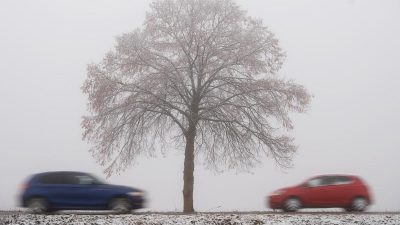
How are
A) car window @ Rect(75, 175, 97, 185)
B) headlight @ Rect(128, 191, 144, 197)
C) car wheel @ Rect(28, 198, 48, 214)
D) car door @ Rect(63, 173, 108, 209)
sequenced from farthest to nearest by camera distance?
headlight @ Rect(128, 191, 144, 197), car window @ Rect(75, 175, 97, 185), car door @ Rect(63, 173, 108, 209), car wheel @ Rect(28, 198, 48, 214)

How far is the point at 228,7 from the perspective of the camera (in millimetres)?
30422

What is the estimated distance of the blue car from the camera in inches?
825

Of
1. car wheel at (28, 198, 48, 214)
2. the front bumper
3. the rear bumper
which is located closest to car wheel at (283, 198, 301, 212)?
the front bumper

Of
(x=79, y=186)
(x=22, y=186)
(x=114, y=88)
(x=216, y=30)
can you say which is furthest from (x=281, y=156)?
(x=22, y=186)

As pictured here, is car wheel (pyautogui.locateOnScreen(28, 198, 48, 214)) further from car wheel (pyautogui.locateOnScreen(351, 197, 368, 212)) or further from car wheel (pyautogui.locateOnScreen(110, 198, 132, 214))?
car wheel (pyautogui.locateOnScreen(351, 197, 368, 212))

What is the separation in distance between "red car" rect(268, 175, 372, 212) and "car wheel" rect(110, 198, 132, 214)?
20.7ft

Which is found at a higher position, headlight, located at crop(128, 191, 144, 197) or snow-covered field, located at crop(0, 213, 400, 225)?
headlight, located at crop(128, 191, 144, 197)

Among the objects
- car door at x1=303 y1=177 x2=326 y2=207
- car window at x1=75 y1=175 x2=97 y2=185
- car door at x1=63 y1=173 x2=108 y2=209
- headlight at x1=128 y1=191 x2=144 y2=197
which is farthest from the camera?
car door at x1=303 y1=177 x2=326 y2=207

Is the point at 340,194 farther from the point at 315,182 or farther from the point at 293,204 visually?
the point at 293,204

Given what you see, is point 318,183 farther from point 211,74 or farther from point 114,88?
point 114,88

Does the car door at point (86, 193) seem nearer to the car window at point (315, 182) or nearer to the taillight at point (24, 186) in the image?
the taillight at point (24, 186)

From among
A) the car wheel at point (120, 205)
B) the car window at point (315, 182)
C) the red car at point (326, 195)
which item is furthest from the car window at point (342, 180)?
the car wheel at point (120, 205)

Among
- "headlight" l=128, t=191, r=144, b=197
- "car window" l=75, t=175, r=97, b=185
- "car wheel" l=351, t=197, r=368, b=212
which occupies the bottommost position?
"car wheel" l=351, t=197, r=368, b=212

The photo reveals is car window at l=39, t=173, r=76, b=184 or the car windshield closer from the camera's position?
car window at l=39, t=173, r=76, b=184
